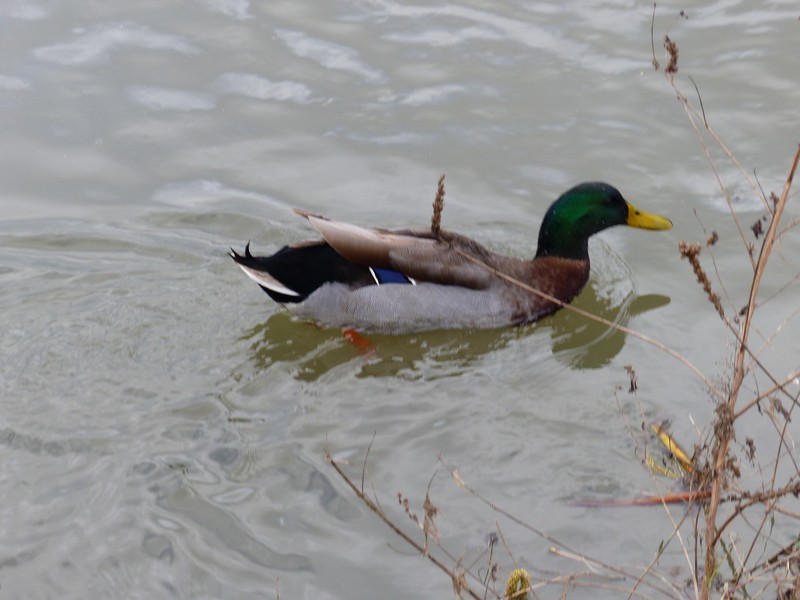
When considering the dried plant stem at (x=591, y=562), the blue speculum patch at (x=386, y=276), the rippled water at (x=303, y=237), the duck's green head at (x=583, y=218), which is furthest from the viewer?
the duck's green head at (x=583, y=218)

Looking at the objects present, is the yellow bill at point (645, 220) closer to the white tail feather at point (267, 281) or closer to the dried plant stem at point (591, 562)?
the white tail feather at point (267, 281)

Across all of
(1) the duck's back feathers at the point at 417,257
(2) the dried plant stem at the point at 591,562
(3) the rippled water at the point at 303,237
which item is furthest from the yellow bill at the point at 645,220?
(2) the dried plant stem at the point at 591,562

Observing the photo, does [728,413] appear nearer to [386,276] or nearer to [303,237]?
[386,276]

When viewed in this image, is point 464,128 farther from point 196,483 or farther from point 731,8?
point 196,483

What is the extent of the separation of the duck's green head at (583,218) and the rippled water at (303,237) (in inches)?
13.1

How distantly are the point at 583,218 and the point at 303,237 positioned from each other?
1739 millimetres

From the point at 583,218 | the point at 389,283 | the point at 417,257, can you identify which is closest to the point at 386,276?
the point at 389,283

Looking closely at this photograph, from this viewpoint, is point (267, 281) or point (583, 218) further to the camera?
point (583, 218)

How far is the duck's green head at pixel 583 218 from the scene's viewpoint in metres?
7.06

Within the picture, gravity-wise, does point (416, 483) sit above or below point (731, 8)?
below

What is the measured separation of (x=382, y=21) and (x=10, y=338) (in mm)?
4818

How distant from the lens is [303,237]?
24.4 feet

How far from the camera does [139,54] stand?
9219mm

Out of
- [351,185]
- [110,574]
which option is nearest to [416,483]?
[110,574]
